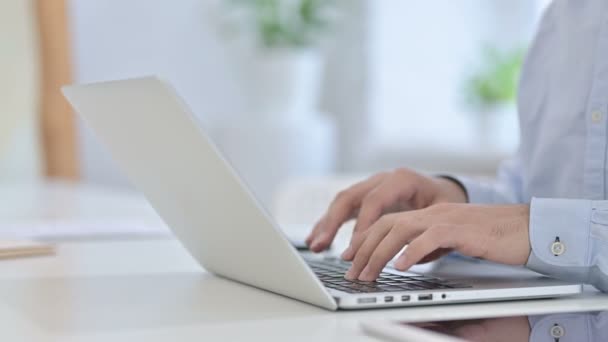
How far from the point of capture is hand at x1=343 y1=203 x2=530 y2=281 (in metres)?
0.81

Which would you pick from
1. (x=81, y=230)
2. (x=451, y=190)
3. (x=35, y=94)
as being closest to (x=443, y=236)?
(x=451, y=190)

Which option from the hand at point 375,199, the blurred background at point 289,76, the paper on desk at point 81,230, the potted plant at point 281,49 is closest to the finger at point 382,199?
the hand at point 375,199

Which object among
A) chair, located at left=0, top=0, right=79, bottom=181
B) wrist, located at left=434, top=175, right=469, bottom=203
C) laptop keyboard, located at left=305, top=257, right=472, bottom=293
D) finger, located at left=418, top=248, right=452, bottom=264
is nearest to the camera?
laptop keyboard, located at left=305, top=257, right=472, bottom=293

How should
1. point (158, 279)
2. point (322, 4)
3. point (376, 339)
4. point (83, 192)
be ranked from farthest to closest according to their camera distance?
point (322, 4), point (83, 192), point (158, 279), point (376, 339)

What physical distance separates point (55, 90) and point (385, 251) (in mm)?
3439

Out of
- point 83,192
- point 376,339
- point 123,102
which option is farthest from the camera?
point 83,192

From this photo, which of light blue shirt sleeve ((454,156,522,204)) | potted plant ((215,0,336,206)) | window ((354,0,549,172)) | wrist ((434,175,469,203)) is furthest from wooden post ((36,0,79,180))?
wrist ((434,175,469,203))

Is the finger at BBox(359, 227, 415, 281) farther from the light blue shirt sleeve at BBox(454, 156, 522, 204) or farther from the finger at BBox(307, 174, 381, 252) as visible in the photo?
the light blue shirt sleeve at BBox(454, 156, 522, 204)

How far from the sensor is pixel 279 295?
0.81 meters

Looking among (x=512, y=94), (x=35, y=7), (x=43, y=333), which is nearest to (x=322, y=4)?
(x=512, y=94)

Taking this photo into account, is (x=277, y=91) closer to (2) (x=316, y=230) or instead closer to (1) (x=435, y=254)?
(2) (x=316, y=230)

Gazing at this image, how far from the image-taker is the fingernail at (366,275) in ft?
2.69

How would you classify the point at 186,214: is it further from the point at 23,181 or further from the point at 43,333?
the point at 23,181

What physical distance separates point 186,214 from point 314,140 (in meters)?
3.49
